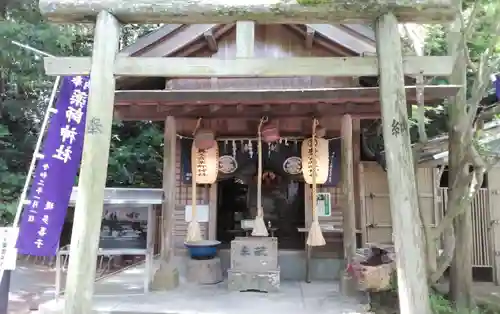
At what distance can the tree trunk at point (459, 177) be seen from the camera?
684cm

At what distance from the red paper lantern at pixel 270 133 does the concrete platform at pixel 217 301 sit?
2.83 m

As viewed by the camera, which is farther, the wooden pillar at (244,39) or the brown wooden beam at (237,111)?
the brown wooden beam at (237,111)

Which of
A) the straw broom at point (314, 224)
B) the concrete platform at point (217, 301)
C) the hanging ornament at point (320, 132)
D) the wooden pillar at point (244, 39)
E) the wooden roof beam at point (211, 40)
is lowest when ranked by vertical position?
the concrete platform at point (217, 301)

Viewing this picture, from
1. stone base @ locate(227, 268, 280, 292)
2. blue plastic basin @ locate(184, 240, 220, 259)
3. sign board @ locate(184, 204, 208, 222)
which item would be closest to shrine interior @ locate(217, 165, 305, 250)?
sign board @ locate(184, 204, 208, 222)

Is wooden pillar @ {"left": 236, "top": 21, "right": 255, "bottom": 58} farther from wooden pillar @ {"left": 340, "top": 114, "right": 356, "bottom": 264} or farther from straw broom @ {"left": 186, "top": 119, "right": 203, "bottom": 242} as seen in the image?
wooden pillar @ {"left": 340, "top": 114, "right": 356, "bottom": 264}

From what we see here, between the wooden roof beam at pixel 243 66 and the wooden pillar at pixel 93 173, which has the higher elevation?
the wooden roof beam at pixel 243 66

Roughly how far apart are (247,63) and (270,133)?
383cm

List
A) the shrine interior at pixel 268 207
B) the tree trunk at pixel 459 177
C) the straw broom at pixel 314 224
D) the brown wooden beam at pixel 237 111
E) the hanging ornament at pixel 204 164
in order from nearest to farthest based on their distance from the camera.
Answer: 1. the tree trunk at pixel 459 177
2. the straw broom at pixel 314 224
3. the brown wooden beam at pixel 237 111
4. the hanging ornament at pixel 204 164
5. the shrine interior at pixel 268 207

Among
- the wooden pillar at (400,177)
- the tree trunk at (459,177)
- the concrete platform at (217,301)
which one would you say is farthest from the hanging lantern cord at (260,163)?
the wooden pillar at (400,177)

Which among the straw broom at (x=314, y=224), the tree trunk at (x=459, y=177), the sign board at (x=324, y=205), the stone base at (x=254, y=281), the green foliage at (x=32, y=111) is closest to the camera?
the tree trunk at (x=459, y=177)

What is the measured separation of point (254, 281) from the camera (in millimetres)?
8219

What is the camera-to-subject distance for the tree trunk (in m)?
6.84

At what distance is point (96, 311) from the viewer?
6672 millimetres

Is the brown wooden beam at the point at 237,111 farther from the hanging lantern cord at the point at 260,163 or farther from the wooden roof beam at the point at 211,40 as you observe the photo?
the wooden roof beam at the point at 211,40
